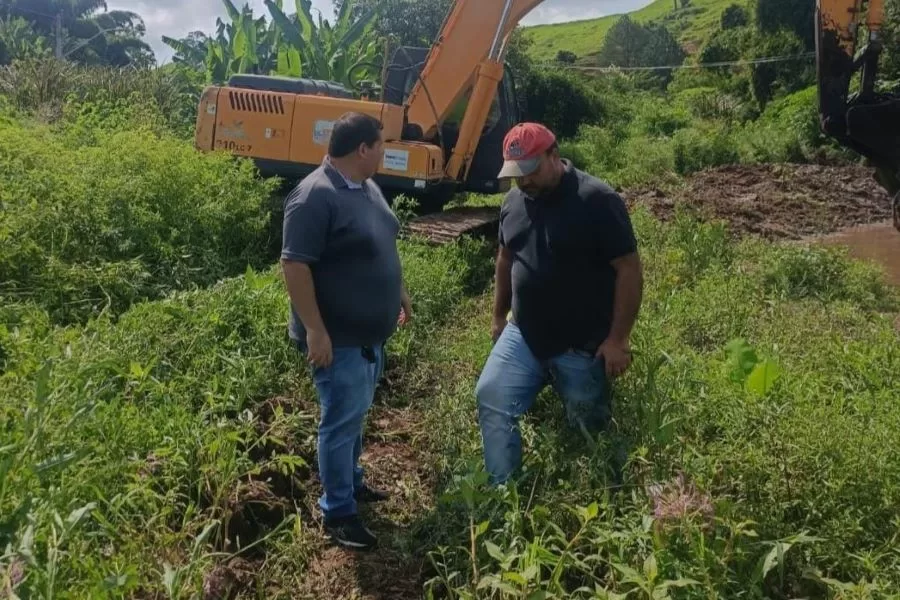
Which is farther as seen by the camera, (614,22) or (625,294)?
(614,22)

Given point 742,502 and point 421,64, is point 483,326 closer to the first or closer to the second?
point 742,502

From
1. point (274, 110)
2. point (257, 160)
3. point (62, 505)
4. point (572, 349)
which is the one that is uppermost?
point (274, 110)

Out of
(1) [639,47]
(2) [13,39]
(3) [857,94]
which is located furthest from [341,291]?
(1) [639,47]

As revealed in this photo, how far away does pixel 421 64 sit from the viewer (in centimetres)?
859

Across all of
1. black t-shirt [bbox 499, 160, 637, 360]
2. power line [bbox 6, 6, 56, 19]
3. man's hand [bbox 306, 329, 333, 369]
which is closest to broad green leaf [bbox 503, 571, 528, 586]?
man's hand [bbox 306, 329, 333, 369]

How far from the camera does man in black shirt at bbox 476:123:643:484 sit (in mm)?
3100

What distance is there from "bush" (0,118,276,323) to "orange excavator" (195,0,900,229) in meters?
0.97

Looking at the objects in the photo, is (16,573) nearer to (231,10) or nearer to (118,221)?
(118,221)

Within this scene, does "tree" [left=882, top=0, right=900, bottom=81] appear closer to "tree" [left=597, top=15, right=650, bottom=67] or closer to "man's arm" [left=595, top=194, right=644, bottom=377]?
"man's arm" [left=595, top=194, right=644, bottom=377]

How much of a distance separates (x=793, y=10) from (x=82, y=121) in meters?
28.9

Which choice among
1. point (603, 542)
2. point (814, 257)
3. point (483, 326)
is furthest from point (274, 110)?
point (603, 542)

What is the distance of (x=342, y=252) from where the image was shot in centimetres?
304

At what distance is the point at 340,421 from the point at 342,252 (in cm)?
67

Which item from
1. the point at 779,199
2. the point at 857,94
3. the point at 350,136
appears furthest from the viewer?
the point at 779,199
